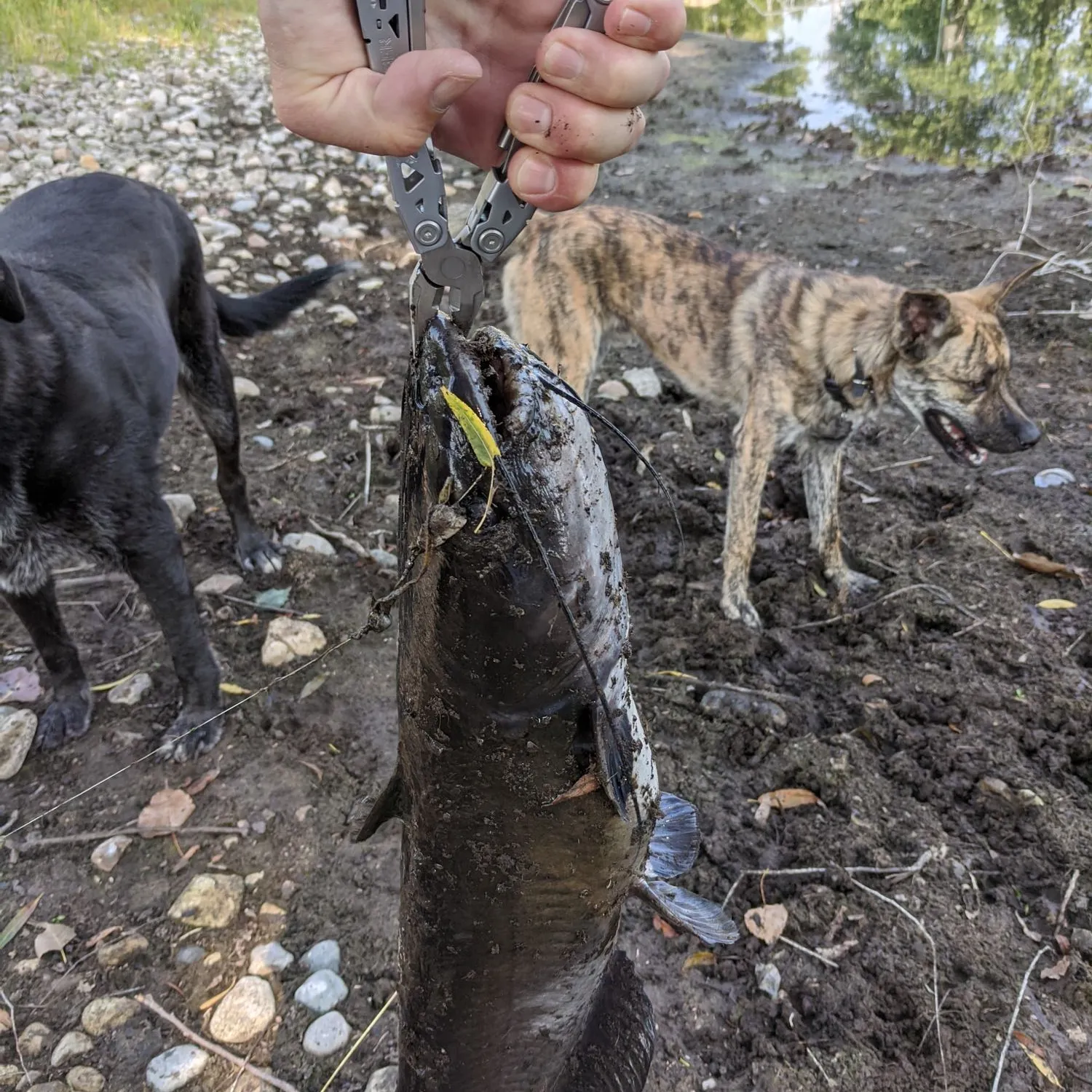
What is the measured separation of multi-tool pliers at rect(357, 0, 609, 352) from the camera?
1.59 m

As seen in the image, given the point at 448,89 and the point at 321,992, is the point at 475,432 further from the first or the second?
the point at 321,992

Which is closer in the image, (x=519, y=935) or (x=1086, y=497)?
(x=519, y=935)

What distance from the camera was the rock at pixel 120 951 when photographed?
2.49 m

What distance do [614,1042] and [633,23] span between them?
83.9 inches

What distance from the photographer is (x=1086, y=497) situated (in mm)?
4355

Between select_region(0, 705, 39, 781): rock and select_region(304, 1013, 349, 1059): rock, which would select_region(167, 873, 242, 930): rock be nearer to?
select_region(304, 1013, 349, 1059): rock

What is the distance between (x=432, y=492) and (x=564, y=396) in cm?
23

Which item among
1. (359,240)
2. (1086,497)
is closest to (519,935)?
(1086,497)

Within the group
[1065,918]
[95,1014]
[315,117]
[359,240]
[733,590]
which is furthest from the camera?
[359,240]

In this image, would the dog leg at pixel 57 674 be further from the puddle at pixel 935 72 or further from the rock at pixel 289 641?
the puddle at pixel 935 72

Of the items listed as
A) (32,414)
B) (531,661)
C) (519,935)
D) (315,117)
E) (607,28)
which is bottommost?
(519,935)

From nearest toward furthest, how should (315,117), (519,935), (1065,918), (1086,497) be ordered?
(519,935), (315,117), (1065,918), (1086,497)

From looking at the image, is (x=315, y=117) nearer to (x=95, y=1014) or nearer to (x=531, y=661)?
(x=531, y=661)

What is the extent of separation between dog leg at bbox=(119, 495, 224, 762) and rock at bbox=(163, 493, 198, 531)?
117cm
